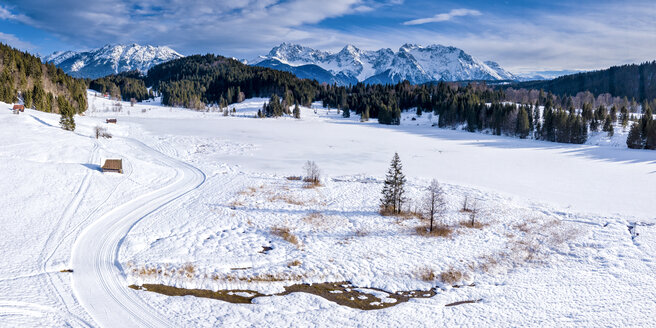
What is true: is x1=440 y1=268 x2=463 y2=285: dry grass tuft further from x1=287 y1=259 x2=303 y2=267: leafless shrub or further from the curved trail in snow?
the curved trail in snow

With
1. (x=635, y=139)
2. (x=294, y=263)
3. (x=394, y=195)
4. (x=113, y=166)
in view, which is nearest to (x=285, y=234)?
(x=294, y=263)

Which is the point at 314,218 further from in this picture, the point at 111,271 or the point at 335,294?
the point at 111,271

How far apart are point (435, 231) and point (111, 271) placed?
1041 inches

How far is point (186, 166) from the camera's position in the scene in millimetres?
55625

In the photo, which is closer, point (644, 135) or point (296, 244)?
point (296, 244)

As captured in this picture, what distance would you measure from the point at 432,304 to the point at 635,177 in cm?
5794

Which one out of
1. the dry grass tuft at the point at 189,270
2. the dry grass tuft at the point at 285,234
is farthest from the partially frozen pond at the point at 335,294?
the dry grass tuft at the point at 285,234

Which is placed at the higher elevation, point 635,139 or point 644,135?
point 644,135

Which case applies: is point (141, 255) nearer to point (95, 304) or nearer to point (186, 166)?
point (95, 304)

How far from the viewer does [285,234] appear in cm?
3062

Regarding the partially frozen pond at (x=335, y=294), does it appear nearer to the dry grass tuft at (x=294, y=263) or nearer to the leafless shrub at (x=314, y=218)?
the dry grass tuft at (x=294, y=263)

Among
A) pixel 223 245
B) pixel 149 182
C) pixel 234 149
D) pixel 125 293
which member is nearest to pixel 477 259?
pixel 223 245

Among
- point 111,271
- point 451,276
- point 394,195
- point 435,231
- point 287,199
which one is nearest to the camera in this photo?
point 111,271

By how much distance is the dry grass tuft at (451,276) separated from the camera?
23875 millimetres
